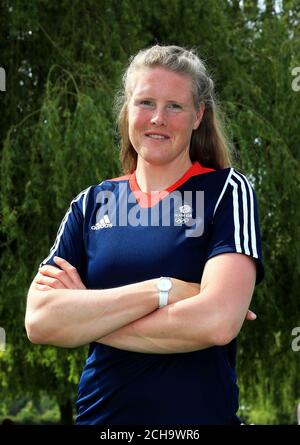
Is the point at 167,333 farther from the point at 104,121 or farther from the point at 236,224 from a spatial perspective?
the point at 104,121

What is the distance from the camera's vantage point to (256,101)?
379 inches

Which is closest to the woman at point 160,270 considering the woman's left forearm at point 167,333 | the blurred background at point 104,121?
Answer: the woman's left forearm at point 167,333

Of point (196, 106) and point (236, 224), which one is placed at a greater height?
point (196, 106)

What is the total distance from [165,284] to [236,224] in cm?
29

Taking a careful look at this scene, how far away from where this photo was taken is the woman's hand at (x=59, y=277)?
3002mm

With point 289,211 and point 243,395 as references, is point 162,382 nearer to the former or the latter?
point 289,211

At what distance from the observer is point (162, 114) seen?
2988 millimetres

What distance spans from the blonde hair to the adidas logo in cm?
34

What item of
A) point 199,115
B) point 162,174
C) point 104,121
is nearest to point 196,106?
point 199,115

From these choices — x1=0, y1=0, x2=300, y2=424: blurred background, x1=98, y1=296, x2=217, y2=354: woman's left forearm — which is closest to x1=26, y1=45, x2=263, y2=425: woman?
x1=98, y1=296, x2=217, y2=354: woman's left forearm

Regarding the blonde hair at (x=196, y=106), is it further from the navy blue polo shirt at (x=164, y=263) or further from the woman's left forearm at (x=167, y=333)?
the woman's left forearm at (x=167, y=333)

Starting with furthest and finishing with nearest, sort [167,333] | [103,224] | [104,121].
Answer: [104,121], [103,224], [167,333]

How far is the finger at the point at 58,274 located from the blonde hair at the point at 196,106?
47 centimetres

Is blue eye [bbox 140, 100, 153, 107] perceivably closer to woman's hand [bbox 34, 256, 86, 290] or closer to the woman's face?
the woman's face
